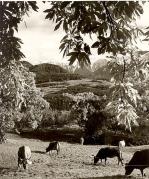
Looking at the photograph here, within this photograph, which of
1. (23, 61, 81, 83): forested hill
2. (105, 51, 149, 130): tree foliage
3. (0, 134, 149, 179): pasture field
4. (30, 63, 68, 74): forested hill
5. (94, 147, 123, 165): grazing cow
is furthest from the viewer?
(30, 63, 68, 74): forested hill

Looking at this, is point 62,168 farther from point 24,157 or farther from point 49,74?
point 49,74

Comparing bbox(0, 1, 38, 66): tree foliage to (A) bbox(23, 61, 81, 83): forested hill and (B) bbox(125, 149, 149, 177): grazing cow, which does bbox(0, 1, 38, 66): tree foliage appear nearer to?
(B) bbox(125, 149, 149, 177): grazing cow

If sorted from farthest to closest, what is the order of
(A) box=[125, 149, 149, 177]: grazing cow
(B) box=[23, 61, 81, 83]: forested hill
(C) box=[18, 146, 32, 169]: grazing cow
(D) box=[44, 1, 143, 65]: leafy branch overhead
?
(B) box=[23, 61, 81, 83]: forested hill, (C) box=[18, 146, 32, 169]: grazing cow, (A) box=[125, 149, 149, 177]: grazing cow, (D) box=[44, 1, 143, 65]: leafy branch overhead

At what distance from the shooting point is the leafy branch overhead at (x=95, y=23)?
5621 millimetres

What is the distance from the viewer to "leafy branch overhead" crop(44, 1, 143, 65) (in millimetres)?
5621

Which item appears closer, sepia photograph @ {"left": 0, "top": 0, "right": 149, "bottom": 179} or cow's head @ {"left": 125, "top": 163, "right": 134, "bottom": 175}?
sepia photograph @ {"left": 0, "top": 0, "right": 149, "bottom": 179}

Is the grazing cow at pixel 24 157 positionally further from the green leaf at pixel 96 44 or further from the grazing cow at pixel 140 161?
the green leaf at pixel 96 44

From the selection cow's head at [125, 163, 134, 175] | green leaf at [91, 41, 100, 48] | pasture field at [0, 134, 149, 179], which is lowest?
pasture field at [0, 134, 149, 179]

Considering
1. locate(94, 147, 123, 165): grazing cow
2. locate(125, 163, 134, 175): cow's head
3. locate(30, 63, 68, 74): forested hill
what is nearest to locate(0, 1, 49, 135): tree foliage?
locate(125, 163, 134, 175): cow's head

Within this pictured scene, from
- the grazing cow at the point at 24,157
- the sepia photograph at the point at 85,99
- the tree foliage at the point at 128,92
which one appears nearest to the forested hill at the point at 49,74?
the sepia photograph at the point at 85,99

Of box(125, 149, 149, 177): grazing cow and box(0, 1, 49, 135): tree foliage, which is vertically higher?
box(0, 1, 49, 135): tree foliage

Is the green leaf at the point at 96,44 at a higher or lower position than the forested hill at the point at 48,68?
lower

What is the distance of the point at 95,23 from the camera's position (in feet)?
18.8

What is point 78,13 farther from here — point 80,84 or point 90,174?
point 80,84
